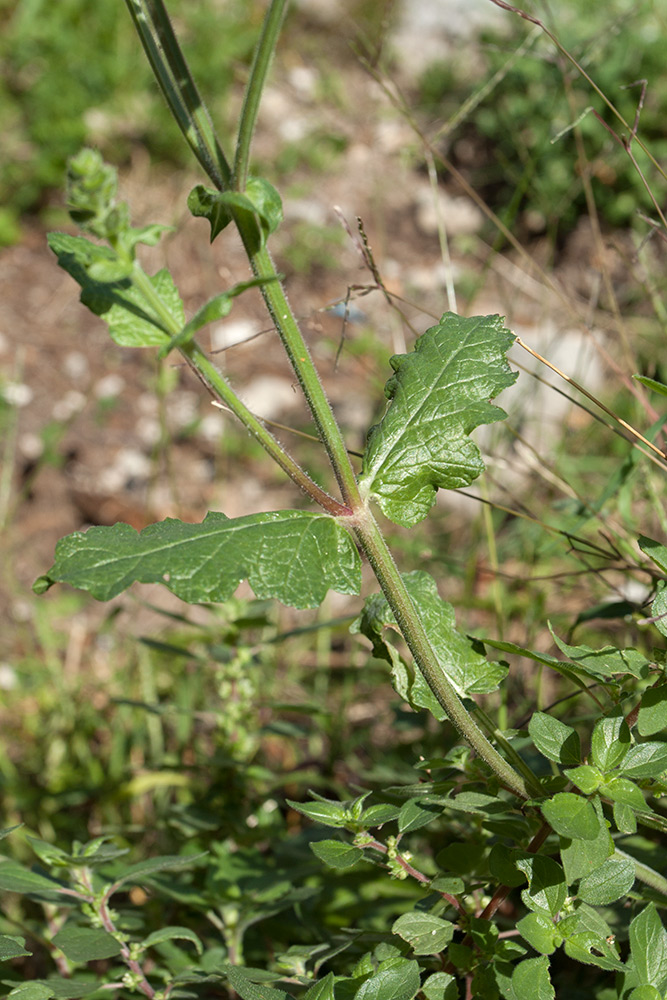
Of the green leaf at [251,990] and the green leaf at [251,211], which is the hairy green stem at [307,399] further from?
the green leaf at [251,990]

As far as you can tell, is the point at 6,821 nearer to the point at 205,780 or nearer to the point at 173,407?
the point at 205,780

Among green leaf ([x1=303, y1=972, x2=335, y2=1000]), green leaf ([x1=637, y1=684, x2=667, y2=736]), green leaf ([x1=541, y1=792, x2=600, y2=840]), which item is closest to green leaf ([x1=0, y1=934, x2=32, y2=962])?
Result: green leaf ([x1=303, y1=972, x2=335, y2=1000])

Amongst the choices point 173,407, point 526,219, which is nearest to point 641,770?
point 173,407

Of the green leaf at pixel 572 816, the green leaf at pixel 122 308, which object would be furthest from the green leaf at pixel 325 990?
the green leaf at pixel 122 308

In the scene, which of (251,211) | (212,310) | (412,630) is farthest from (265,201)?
(412,630)

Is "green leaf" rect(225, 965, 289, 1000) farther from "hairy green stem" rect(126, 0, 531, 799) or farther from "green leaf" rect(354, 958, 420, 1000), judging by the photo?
"hairy green stem" rect(126, 0, 531, 799)
